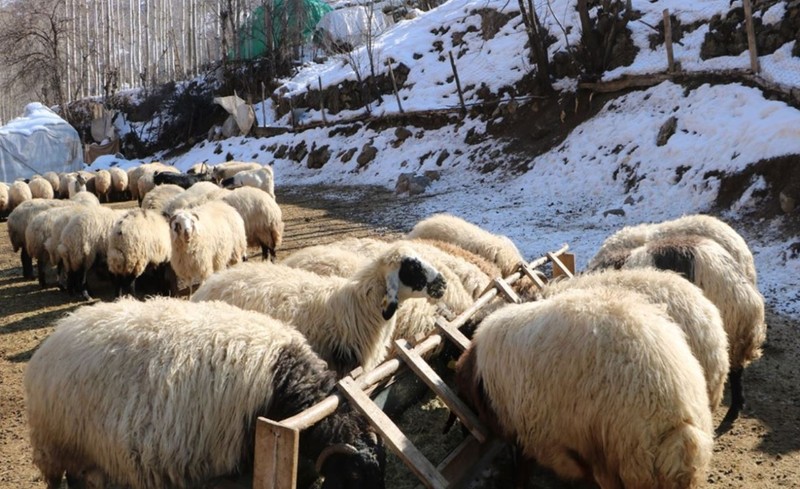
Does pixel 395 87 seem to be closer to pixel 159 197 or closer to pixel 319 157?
pixel 319 157

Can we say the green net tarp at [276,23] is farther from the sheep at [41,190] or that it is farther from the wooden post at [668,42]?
the wooden post at [668,42]

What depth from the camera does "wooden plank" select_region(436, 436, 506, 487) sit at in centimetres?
361

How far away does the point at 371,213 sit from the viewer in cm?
1352

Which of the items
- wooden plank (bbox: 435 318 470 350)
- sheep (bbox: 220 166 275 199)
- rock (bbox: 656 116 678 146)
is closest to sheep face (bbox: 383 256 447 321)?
wooden plank (bbox: 435 318 470 350)

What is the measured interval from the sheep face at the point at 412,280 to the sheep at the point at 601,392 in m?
1.11

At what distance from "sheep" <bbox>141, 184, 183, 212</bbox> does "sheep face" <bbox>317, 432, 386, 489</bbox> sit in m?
8.49

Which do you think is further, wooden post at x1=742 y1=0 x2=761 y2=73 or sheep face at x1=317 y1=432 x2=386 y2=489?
wooden post at x1=742 y1=0 x2=761 y2=73

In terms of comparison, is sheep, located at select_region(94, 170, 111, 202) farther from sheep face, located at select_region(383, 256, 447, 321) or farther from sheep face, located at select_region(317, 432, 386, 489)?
sheep face, located at select_region(317, 432, 386, 489)

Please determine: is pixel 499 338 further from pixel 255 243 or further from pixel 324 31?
pixel 324 31

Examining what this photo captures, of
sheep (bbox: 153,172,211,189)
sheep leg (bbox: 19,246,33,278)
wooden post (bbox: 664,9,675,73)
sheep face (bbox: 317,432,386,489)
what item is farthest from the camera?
sheep (bbox: 153,172,211,189)

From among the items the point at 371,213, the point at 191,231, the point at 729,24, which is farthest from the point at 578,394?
the point at 729,24

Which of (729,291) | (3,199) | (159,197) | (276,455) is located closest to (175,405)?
(276,455)

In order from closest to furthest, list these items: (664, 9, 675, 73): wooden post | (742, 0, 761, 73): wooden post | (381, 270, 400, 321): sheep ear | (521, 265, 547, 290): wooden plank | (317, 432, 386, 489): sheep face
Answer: (317, 432, 386, 489): sheep face < (381, 270, 400, 321): sheep ear < (521, 265, 547, 290): wooden plank < (742, 0, 761, 73): wooden post < (664, 9, 675, 73): wooden post

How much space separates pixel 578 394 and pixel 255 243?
7929mm
